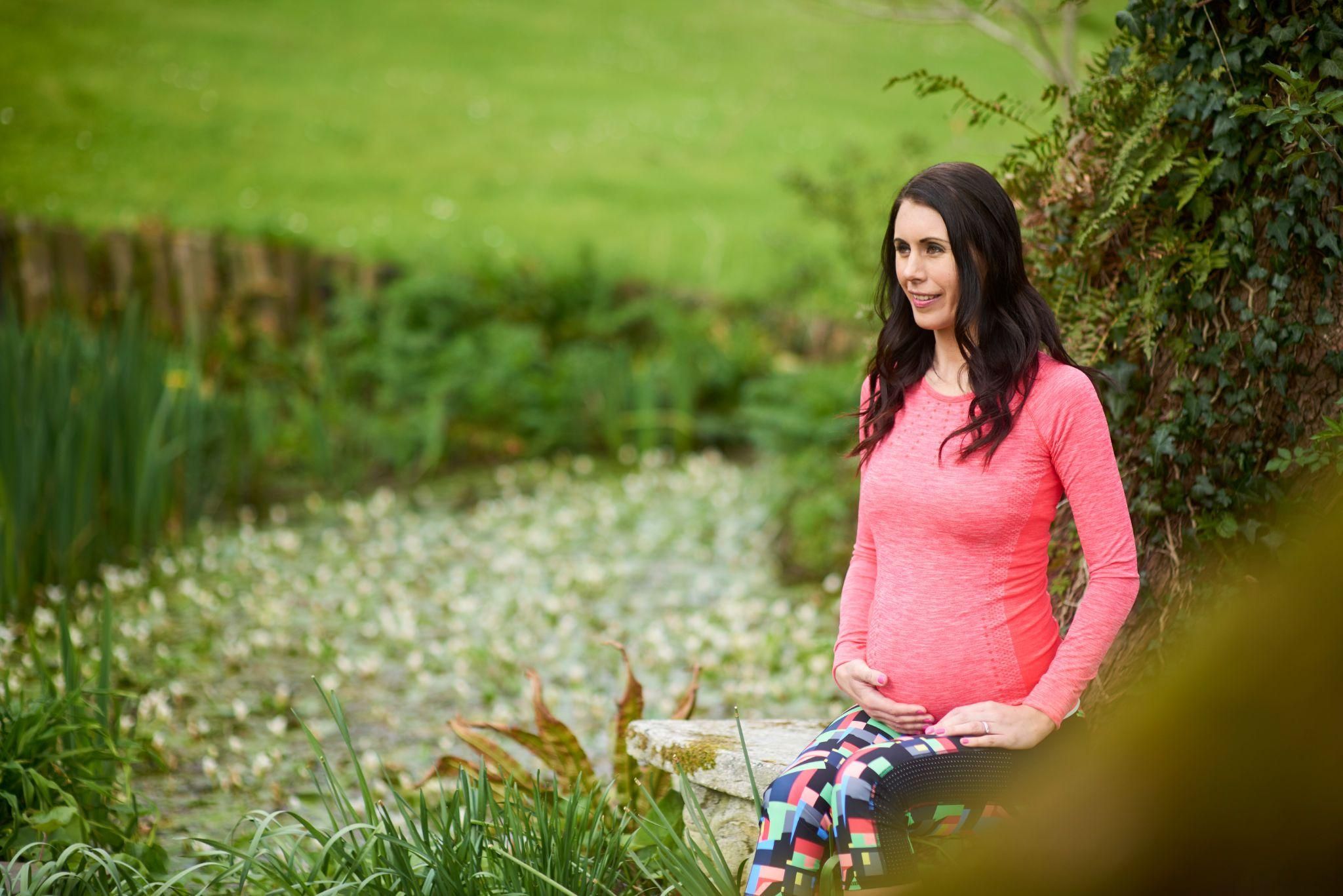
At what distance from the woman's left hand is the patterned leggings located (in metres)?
0.02

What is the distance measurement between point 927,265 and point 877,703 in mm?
780

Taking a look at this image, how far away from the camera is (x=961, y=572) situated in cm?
197

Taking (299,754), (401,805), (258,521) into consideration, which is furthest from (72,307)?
(401,805)

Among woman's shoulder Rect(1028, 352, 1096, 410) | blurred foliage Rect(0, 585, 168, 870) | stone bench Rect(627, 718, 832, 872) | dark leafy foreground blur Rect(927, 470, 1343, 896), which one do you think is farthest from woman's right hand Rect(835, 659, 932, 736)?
blurred foliage Rect(0, 585, 168, 870)

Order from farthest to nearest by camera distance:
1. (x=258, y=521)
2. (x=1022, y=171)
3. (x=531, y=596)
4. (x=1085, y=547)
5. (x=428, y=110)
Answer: (x=428, y=110) → (x=258, y=521) → (x=531, y=596) → (x=1022, y=171) → (x=1085, y=547)

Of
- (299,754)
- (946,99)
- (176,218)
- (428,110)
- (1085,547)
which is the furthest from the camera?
(428,110)

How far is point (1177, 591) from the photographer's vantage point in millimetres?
2377

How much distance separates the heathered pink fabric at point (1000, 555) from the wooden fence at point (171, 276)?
5768 mm

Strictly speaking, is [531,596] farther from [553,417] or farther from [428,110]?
[428,110]

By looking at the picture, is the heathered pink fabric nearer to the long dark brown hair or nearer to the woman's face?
the long dark brown hair

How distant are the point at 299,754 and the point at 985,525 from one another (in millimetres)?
2672

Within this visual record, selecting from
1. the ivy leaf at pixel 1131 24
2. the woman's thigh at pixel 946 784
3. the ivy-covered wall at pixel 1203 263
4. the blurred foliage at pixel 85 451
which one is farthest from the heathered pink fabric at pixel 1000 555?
the blurred foliage at pixel 85 451

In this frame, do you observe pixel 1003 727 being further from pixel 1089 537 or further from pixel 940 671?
pixel 1089 537

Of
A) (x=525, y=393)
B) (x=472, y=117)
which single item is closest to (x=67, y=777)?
(x=525, y=393)
